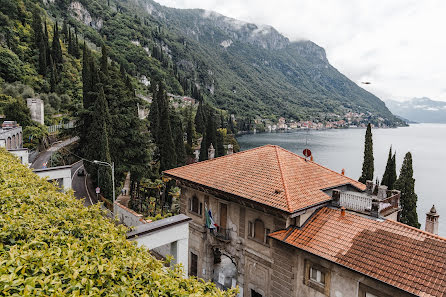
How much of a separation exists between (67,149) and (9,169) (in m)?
33.6

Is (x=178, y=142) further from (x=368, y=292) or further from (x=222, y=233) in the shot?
(x=368, y=292)

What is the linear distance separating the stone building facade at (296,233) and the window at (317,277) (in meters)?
0.05

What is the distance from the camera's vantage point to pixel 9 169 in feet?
30.2

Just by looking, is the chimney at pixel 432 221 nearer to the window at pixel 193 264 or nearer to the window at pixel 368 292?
the window at pixel 368 292

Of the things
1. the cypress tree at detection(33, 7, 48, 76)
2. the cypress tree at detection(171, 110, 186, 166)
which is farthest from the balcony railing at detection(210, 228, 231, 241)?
the cypress tree at detection(33, 7, 48, 76)

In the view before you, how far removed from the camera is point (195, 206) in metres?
19.5

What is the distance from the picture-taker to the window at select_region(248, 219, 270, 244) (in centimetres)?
1546

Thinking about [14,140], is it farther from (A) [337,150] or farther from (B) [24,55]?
(A) [337,150]

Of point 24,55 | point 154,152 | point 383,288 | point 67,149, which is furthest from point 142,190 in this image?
point 24,55

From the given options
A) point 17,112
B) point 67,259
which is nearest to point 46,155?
point 17,112

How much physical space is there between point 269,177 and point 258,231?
3.14m

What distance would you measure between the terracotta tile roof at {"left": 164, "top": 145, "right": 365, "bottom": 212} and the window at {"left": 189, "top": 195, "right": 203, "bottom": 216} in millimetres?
1625

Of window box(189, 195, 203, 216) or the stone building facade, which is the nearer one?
the stone building facade

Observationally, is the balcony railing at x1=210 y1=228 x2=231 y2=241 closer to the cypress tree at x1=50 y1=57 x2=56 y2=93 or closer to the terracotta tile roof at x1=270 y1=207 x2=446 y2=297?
the terracotta tile roof at x1=270 y1=207 x2=446 y2=297
